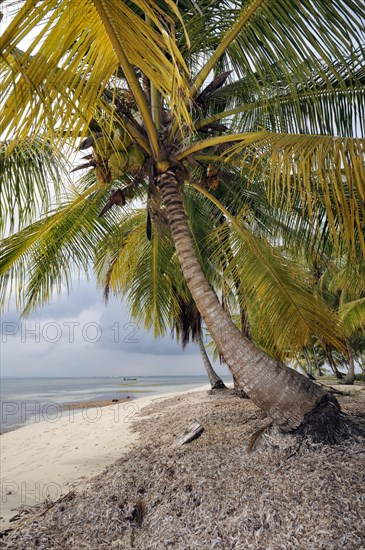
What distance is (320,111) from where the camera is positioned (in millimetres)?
4590

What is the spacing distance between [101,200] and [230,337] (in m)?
3.58

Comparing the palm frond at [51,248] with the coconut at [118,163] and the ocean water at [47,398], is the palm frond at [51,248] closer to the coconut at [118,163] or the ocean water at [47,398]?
the coconut at [118,163]

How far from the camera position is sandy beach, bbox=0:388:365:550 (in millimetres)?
3152

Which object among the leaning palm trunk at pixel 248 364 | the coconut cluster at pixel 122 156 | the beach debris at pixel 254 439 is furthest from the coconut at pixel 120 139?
the beach debris at pixel 254 439

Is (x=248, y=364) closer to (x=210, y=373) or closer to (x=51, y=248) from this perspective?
(x=51, y=248)

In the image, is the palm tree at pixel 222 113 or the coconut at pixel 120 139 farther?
the coconut at pixel 120 139

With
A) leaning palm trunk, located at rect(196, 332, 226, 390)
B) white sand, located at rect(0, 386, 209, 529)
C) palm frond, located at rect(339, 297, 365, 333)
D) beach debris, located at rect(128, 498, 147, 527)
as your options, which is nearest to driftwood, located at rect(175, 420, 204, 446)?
white sand, located at rect(0, 386, 209, 529)

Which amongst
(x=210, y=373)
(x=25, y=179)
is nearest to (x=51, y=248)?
(x=25, y=179)

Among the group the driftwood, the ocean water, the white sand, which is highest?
the driftwood

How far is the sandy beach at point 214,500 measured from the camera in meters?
3.15

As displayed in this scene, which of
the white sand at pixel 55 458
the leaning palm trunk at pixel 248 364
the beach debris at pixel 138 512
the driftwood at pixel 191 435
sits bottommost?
the white sand at pixel 55 458

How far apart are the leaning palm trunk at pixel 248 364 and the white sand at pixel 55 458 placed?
2.42 meters

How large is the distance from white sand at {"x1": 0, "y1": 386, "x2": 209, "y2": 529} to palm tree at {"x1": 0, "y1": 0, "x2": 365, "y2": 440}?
2.66m

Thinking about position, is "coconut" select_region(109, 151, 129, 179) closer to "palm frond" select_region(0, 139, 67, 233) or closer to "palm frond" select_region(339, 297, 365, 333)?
"palm frond" select_region(0, 139, 67, 233)
